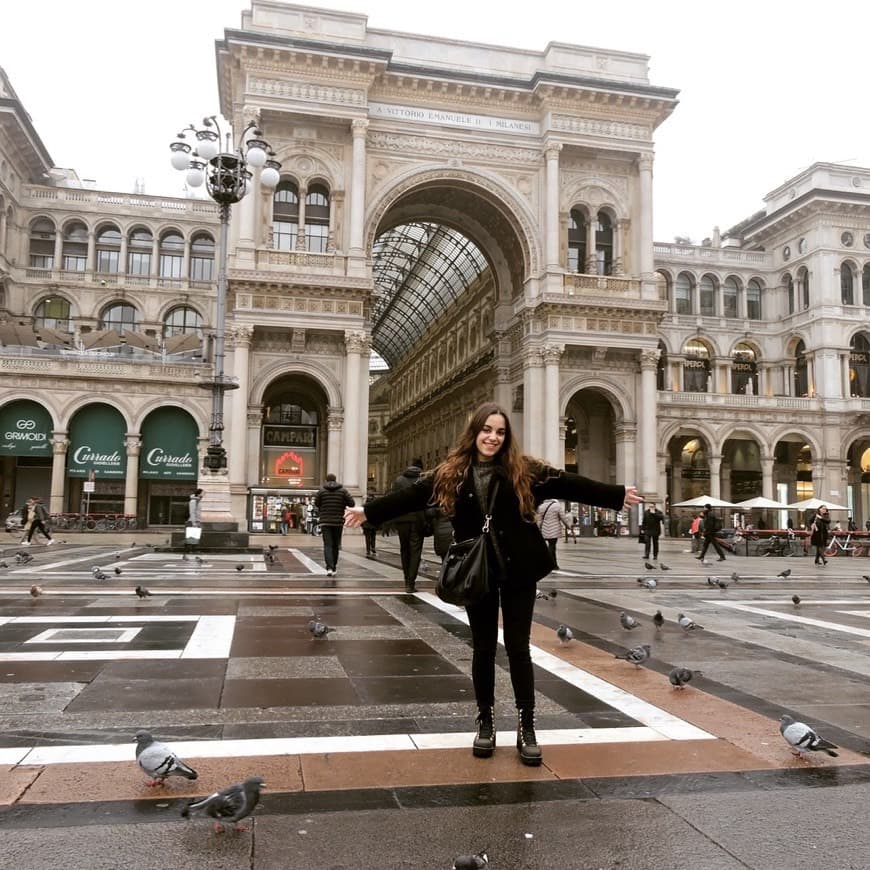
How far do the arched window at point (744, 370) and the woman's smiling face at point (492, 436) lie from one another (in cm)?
5397

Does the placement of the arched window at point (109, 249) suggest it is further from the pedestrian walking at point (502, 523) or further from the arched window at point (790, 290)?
the pedestrian walking at point (502, 523)

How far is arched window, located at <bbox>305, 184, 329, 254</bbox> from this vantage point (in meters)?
39.9

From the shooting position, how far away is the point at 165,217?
168 ft

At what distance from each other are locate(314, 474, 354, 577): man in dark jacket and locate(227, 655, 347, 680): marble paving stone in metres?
7.69

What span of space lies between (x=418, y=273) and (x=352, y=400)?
27272 mm

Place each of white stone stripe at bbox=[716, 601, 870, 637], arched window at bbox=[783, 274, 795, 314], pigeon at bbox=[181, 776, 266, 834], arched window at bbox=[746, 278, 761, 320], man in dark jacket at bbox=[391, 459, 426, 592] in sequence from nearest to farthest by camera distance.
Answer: pigeon at bbox=[181, 776, 266, 834]
white stone stripe at bbox=[716, 601, 870, 637]
man in dark jacket at bbox=[391, 459, 426, 592]
arched window at bbox=[783, 274, 795, 314]
arched window at bbox=[746, 278, 761, 320]

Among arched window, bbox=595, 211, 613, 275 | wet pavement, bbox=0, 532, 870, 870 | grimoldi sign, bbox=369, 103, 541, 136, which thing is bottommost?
wet pavement, bbox=0, 532, 870, 870

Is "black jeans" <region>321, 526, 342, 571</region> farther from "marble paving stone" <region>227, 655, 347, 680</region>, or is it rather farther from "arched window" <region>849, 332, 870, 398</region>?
"arched window" <region>849, 332, 870, 398</region>

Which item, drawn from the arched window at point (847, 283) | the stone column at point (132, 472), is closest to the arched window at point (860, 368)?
the arched window at point (847, 283)

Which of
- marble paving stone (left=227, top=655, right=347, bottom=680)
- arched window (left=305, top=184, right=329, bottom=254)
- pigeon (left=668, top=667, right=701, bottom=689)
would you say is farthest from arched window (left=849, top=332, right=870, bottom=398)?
marble paving stone (left=227, top=655, right=347, bottom=680)

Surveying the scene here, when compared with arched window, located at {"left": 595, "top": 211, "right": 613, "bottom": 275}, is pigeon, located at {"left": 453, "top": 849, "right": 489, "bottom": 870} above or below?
below

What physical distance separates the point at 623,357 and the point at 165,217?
30154 millimetres

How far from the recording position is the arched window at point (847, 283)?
51.2m

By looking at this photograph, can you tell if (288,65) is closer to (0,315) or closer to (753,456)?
(0,315)
